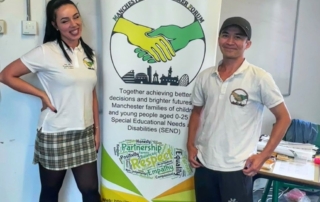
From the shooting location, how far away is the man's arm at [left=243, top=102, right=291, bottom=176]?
1.52 metres

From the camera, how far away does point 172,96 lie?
1985 millimetres

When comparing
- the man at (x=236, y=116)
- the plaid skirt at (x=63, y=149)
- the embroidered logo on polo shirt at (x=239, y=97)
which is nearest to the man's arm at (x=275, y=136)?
the man at (x=236, y=116)

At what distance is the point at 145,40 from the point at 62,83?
0.54 meters

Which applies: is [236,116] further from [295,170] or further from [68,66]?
[68,66]

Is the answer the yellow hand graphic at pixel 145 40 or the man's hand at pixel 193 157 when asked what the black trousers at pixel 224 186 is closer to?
the man's hand at pixel 193 157

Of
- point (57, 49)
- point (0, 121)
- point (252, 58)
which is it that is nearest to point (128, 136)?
point (57, 49)

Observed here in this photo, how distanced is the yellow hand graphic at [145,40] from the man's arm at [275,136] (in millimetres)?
717

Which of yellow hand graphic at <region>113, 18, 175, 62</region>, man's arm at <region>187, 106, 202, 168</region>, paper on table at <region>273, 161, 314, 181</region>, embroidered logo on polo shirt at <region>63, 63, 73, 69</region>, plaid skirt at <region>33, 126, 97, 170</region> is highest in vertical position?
yellow hand graphic at <region>113, 18, 175, 62</region>

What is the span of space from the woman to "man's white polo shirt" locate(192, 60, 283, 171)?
2.27 ft

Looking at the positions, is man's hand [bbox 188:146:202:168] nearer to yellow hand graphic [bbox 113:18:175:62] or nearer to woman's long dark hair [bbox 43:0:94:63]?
yellow hand graphic [bbox 113:18:175:62]

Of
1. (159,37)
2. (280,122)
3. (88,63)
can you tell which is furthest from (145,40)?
(280,122)

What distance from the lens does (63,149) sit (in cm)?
179

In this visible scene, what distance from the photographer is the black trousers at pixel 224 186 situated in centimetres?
156

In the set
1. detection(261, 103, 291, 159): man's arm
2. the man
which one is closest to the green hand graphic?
the man
